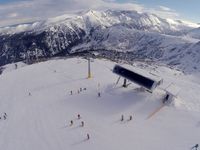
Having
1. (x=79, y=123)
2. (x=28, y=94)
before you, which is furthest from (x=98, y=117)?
(x=28, y=94)

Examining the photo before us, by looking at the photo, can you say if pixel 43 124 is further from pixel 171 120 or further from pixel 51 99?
pixel 171 120

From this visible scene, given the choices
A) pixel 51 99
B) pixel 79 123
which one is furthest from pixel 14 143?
pixel 51 99

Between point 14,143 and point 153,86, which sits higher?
point 153,86

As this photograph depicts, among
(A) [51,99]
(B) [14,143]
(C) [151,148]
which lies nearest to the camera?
(C) [151,148]

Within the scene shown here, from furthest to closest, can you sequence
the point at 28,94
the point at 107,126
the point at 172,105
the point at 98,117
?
the point at 28,94 → the point at 172,105 → the point at 98,117 → the point at 107,126

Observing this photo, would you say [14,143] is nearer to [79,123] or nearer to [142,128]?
[79,123]

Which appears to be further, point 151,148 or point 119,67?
point 119,67
